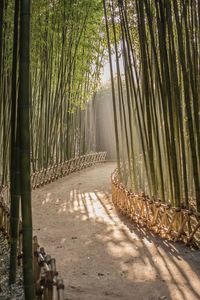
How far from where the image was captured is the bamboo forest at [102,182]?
9.80 ft

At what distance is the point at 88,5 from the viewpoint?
23.1 ft

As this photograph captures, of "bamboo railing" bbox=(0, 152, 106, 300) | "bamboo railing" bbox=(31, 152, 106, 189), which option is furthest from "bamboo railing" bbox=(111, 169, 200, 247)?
"bamboo railing" bbox=(31, 152, 106, 189)

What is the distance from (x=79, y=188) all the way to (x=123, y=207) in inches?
115

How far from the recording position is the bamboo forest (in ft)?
9.80

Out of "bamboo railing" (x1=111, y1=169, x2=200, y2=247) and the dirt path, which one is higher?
"bamboo railing" (x1=111, y1=169, x2=200, y2=247)

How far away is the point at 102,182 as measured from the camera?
→ 10.1m

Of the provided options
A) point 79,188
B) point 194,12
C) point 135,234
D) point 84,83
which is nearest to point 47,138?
point 79,188

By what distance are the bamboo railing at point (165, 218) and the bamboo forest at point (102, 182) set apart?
0.05ft

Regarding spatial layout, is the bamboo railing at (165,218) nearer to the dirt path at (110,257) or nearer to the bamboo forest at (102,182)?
the bamboo forest at (102,182)

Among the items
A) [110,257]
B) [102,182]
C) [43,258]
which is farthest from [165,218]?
[102,182]

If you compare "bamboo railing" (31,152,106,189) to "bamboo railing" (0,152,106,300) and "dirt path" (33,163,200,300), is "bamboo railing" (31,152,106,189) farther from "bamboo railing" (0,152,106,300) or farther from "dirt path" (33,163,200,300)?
"dirt path" (33,163,200,300)

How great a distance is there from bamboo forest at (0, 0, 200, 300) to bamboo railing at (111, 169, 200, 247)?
16mm

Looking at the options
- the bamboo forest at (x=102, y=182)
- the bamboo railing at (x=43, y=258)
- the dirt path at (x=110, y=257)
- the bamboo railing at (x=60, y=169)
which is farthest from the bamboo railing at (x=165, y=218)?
the bamboo railing at (x=60, y=169)

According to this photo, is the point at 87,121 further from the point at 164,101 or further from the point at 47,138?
the point at 164,101
